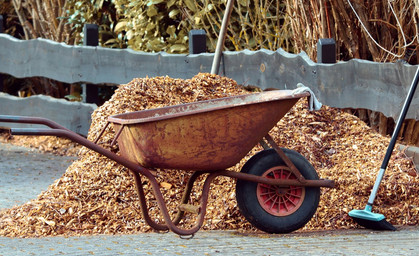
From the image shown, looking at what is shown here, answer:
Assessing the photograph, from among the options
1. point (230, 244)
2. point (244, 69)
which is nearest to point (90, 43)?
point (244, 69)

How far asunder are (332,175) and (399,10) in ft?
5.28

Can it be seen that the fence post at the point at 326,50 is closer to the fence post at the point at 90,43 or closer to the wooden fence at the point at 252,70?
the wooden fence at the point at 252,70

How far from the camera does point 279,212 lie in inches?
183

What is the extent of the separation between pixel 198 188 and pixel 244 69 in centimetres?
208

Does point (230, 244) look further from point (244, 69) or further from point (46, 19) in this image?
point (46, 19)

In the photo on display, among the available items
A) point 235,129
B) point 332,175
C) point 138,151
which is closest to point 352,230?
point 332,175

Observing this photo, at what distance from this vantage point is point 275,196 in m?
4.69

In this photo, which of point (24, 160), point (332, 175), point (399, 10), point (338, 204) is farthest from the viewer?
point (24, 160)

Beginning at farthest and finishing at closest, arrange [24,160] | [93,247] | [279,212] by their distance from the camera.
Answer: [24,160], [279,212], [93,247]

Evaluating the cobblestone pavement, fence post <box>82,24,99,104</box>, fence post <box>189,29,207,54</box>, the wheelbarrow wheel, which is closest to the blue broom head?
the cobblestone pavement

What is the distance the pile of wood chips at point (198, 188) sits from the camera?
16.1 ft

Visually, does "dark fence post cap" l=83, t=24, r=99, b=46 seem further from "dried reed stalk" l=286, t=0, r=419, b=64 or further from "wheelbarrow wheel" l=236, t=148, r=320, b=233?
"wheelbarrow wheel" l=236, t=148, r=320, b=233

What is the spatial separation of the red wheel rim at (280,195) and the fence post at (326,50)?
190 centimetres

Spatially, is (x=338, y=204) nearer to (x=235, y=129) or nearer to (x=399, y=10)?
(x=235, y=129)
